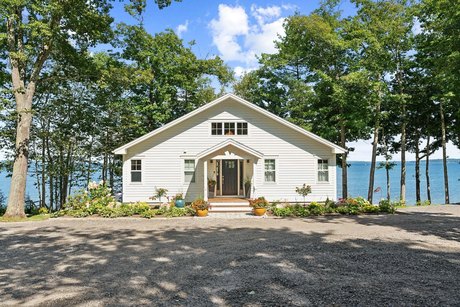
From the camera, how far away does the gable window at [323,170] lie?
57.5ft

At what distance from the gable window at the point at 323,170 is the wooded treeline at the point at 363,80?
590cm

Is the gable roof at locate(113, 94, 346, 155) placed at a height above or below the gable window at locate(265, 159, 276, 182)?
above

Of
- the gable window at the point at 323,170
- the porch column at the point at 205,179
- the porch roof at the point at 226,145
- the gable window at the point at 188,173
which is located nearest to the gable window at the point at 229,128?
the porch roof at the point at 226,145

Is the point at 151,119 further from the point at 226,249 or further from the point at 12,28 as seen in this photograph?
the point at 226,249

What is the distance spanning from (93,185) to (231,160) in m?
7.83

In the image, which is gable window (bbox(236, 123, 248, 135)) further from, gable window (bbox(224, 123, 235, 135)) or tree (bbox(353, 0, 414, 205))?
tree (bbox(353, 0, 414, 205))

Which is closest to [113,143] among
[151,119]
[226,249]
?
[151,119]

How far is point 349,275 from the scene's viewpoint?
5980 millimetres

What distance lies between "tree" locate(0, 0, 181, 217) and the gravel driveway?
4054mm

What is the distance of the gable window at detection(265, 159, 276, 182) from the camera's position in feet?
57.6

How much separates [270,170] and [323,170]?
3.16 meters

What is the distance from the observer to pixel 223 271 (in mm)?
6344

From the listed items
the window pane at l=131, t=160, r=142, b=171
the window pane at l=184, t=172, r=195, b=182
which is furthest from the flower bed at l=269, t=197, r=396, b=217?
the window pane at l=131, t=160, r=142, b=171

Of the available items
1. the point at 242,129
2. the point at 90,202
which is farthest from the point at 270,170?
the point at 90,202
